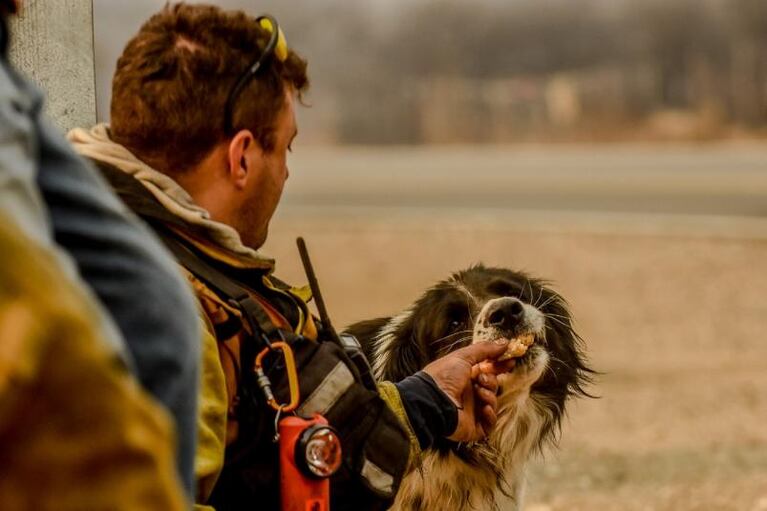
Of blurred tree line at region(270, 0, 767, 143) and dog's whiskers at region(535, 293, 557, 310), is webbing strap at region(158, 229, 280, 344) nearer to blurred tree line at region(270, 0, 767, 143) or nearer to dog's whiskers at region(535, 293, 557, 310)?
dog's whiskers at region(535, 293, 557, 310)

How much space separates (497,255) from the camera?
13195 mm

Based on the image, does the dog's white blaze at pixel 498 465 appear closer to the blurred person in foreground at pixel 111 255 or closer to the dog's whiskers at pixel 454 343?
the dog's whiskers at pixel 454 343

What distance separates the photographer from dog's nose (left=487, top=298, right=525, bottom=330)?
374cm

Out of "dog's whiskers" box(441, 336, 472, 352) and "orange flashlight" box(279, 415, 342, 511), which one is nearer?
"orange flashlight" box(279, 415, 342, 511)

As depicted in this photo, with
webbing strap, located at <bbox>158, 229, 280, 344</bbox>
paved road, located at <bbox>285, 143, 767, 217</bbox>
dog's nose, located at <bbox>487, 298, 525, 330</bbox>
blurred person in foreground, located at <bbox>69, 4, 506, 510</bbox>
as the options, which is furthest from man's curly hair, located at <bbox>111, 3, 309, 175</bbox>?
paved road, located at <bbox>285, 143, 767, 217</bbox>

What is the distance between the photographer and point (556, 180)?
68.1 feet

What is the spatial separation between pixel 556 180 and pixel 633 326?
10665 mm

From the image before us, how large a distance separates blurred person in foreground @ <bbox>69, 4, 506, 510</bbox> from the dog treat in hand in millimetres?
883

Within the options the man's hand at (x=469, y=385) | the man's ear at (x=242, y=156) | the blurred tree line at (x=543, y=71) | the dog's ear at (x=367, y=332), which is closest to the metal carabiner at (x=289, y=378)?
the man's ear at (x=242, y=156)

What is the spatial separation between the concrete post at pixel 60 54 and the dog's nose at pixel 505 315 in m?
1.24

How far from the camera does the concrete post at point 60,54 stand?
3.55 meters

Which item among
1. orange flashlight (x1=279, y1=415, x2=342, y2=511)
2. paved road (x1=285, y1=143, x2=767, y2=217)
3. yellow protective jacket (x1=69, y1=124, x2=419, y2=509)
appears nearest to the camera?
yellow protective jacket (x1=69, y1=124, x2=419, y2=509)

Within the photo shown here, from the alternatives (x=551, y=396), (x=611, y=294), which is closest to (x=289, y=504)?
(x=551, y=396)

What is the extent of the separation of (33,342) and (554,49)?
147 ft
